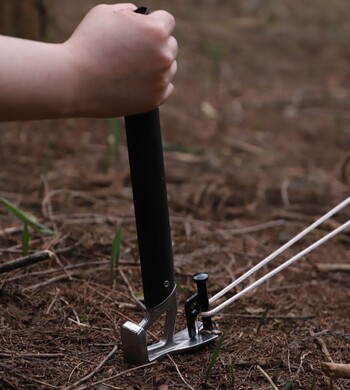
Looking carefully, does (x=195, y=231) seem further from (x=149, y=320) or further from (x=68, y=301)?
(x=149, y=320)

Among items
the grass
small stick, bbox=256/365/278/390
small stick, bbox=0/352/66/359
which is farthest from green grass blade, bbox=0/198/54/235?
small stick, bbox=256/365/278/390

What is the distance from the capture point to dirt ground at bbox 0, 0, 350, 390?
1604 millimetres

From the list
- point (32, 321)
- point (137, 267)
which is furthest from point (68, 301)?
point (137, 267)

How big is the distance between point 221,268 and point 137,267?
25cm

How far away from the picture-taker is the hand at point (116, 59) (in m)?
1.27

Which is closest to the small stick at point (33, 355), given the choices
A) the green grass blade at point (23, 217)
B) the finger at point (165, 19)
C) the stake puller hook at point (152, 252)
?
the stake puller hook at point (152, 252)

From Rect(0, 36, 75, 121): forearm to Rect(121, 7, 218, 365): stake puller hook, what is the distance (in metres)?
0.20

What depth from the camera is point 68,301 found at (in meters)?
1.87

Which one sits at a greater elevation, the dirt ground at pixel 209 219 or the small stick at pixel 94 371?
the small stick at pixel 94 371

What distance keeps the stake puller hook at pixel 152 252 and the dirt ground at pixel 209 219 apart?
1.5 inches

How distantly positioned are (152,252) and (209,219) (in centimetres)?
118

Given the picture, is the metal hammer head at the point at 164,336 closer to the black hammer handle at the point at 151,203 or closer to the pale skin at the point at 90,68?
the black hammer handle at the point at 151,203

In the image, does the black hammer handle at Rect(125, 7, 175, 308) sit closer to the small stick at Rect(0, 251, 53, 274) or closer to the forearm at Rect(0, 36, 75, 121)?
the forearm at Rect(0, 36, 75, 121)

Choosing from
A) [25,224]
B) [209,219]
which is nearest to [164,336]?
[25,224]
